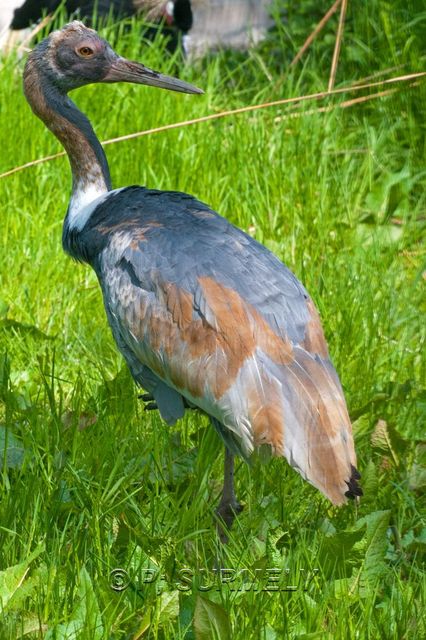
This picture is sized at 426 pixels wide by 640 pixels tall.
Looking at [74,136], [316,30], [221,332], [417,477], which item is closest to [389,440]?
[417,477]

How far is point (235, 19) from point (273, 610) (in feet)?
16.0

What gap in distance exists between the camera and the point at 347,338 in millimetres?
4188

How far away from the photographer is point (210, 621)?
2539 millimetres

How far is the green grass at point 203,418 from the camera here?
274cm

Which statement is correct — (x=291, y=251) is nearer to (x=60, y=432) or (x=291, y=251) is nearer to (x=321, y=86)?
(x=321, y=86)

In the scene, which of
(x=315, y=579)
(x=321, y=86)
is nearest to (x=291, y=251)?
(x=321, y=86)

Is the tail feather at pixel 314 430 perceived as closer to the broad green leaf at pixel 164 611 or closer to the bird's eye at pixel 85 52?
the broad green leaf at pixel 164 611

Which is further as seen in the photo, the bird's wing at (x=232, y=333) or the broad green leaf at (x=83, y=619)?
the bird's wing at (x=232, y=333)

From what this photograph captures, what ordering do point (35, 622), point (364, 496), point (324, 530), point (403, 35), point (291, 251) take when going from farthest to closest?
point (403, 35), point (291, 251), point (364, 496), point (324, 530), point (35, 622)

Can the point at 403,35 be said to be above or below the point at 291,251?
above

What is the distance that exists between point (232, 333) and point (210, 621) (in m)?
0.88

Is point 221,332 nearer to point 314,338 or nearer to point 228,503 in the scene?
point 314,338

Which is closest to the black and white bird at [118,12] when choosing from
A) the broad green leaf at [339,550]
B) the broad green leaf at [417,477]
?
the broad green leaf at [417,477]

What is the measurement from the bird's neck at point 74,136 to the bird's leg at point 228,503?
1172mm
